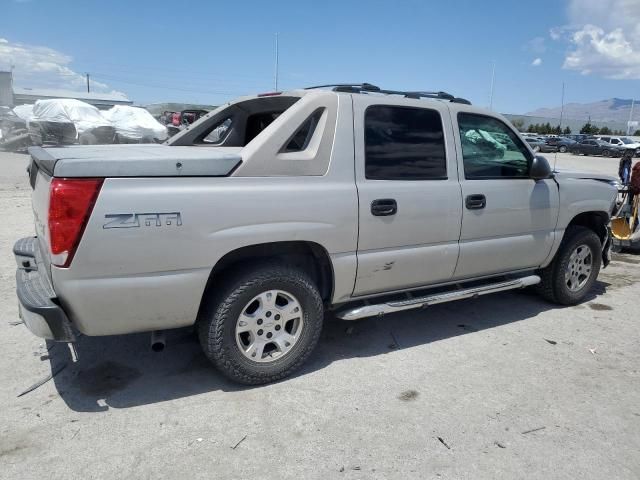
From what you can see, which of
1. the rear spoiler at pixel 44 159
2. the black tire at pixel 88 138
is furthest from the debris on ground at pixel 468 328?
the black tire at pixel 88 138

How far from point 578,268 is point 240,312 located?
3.77 m

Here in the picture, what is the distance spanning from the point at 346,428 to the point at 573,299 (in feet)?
11.2

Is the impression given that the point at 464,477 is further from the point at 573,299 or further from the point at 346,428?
the point at 573,299

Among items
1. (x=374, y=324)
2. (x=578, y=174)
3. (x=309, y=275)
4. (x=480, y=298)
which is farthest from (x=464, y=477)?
(x=578, y=174)

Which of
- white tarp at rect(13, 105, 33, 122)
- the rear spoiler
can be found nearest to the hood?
the rear spoiler

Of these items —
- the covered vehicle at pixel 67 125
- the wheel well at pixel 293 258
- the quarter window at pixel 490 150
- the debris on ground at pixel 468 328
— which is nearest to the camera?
the wheel well at pixel 293 258

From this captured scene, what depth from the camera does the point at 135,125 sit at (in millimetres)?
24781

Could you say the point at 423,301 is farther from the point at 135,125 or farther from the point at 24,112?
the point at 24,112

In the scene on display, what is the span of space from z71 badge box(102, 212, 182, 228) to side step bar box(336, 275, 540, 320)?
1458mm

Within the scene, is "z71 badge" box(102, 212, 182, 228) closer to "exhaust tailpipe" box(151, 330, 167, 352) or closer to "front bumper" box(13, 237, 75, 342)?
"front bumper" box(13, 237, 75, 342)

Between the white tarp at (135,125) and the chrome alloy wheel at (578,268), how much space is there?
2244 centimetres

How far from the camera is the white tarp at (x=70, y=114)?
78.5ft

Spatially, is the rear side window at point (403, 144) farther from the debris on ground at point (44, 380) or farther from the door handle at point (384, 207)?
the debris on ground at point (44, 380)

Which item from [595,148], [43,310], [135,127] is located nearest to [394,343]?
[43,310]
